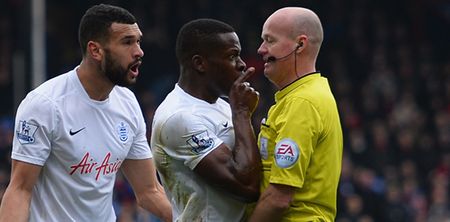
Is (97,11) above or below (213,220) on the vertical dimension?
above

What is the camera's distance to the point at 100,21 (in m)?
6.36

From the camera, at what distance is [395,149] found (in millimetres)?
16062

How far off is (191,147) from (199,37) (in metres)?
0.54

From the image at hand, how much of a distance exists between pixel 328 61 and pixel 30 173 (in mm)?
12273

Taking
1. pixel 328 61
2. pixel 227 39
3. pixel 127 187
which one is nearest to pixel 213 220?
pixel 227 39

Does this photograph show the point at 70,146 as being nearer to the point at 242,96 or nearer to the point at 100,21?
the point at 100,21

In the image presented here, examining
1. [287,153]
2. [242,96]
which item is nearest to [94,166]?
[242,96]

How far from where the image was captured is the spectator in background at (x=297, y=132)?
19.1 ft

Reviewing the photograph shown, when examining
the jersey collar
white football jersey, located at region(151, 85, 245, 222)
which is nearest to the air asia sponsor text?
white football jersey, located at region(151, 85, 245, 222)

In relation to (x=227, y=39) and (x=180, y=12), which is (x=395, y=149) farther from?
(x=227, y=39)

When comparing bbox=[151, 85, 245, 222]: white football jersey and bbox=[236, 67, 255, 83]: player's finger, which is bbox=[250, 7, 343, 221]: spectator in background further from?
bbox=[151, 85, 245, 222]: white football jersey

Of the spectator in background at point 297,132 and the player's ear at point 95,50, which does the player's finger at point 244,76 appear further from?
the player's ear at point 95,50

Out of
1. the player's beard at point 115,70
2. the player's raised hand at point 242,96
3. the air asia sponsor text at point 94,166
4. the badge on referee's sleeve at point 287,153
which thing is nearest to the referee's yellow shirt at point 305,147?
the badge on referee's sleeve at point 287,153

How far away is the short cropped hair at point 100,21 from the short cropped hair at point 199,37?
1.21 feet
